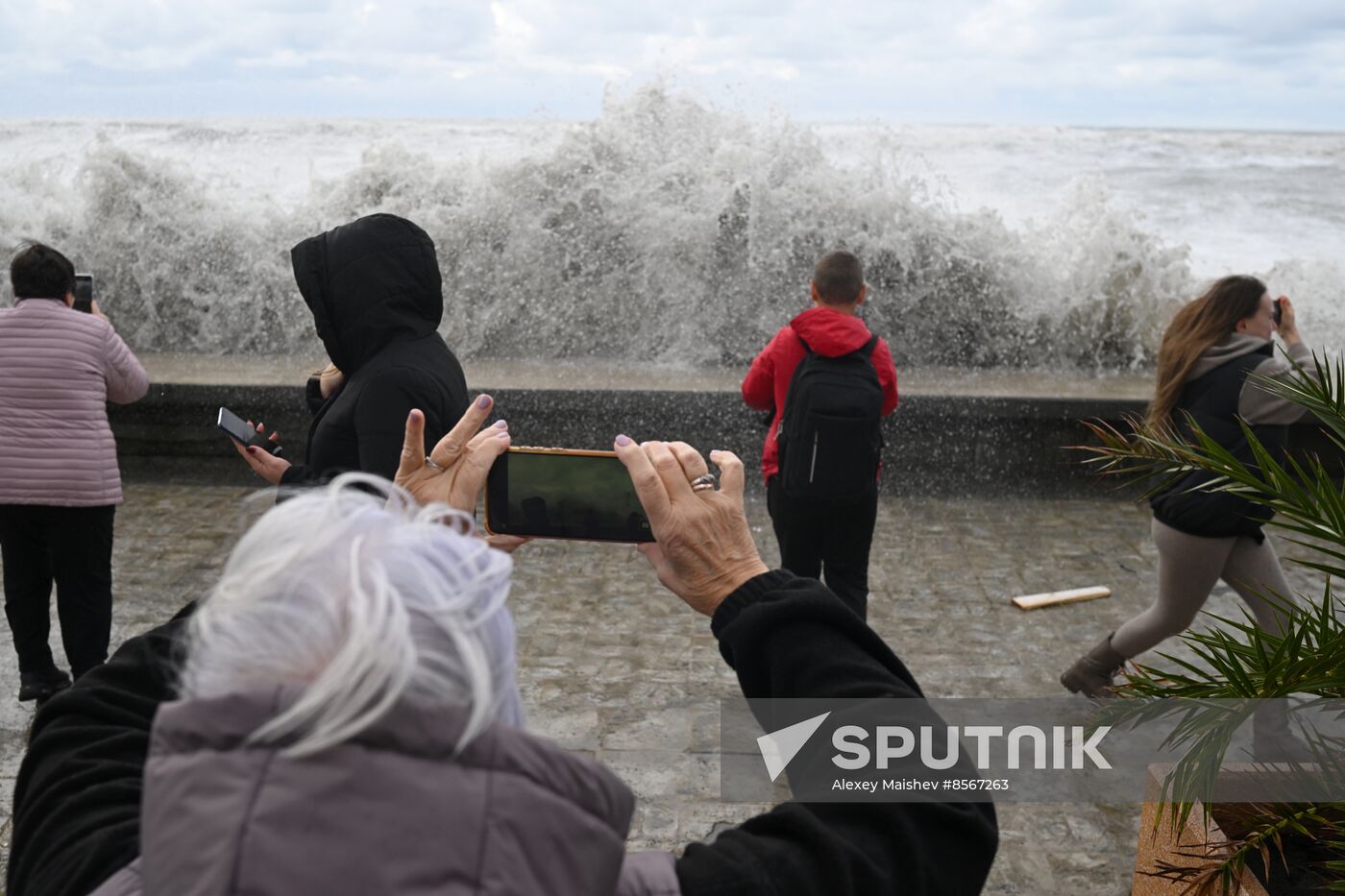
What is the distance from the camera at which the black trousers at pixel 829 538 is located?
469cm

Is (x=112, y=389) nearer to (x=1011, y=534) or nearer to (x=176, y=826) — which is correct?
(x=176, y=826)

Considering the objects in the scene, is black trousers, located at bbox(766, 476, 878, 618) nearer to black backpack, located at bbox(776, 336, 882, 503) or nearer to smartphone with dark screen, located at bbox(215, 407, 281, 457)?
black backpack, located at bbox(776, 336, 882, 503)

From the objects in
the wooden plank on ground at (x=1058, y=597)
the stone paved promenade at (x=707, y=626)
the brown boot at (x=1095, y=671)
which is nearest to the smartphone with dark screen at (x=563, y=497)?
the stone paved promenade at (x=707, y=626)

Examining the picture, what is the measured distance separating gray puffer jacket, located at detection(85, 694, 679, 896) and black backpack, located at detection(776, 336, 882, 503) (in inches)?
143

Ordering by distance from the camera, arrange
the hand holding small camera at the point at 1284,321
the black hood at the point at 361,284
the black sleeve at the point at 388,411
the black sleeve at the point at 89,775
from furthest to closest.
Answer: the hand holding small camera at the point at 1284,321 < the black hood at the point at 361,284 < the black sleeve at the point at 388,411 < the black sleeve at the point at 89,775

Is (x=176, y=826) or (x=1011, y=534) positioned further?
(x=1011, y=534)

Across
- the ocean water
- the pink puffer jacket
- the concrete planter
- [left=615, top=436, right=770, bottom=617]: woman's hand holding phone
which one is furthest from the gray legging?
the ocean water

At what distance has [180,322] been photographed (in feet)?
33.6

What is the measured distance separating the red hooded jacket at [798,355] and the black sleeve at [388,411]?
1838mm

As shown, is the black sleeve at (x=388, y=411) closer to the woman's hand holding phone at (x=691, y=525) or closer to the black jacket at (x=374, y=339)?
the black jacket at (x=374, y=339)

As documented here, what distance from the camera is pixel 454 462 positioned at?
1857 mm

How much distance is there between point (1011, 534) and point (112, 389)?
5095 millimetres

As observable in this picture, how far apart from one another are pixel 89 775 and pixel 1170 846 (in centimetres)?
263

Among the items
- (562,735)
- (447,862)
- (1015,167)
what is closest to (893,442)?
(562,735)
